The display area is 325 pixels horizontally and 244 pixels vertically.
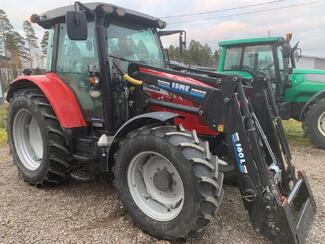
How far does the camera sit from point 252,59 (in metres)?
8.16

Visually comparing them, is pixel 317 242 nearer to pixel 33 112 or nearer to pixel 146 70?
pixel 146 70

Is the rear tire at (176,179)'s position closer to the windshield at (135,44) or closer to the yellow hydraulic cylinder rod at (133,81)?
the yellow hydraulic cylinder rod at (133,81)

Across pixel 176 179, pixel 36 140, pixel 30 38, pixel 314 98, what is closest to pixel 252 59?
pixel 314 98

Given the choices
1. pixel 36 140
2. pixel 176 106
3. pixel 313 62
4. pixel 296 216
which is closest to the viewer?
pixel 296 216

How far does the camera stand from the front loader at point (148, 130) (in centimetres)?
312

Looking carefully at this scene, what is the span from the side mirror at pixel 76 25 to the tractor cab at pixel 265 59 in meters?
4.67

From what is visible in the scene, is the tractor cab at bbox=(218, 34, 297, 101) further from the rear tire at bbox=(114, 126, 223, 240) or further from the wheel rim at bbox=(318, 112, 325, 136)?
the rear tire at bbox=(114, 126, 223, 240)

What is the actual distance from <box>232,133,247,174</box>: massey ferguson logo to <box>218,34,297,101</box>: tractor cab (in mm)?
4489

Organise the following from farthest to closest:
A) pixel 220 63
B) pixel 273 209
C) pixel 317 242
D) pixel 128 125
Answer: pixel 220 63 < pixel 128 125 < pixel 317 242 < pixel 273 209

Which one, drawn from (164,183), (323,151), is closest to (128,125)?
(164,183)

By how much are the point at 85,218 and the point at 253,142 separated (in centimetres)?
194

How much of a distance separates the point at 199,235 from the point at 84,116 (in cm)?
205

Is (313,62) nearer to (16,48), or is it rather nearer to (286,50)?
(16,48)

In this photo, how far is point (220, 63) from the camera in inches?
347
